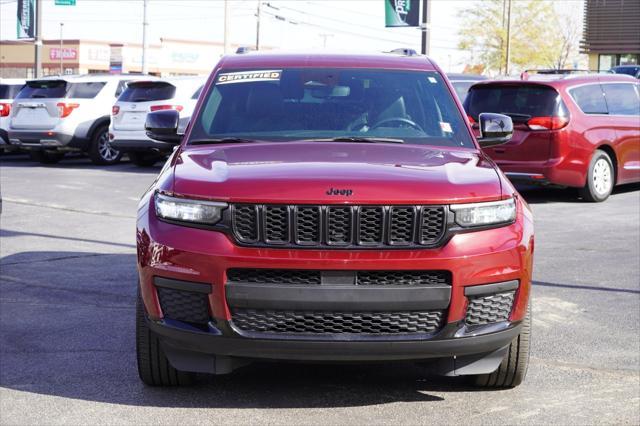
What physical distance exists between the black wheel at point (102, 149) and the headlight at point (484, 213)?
55.8 ft

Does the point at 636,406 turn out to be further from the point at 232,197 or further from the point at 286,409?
the point at 232,197

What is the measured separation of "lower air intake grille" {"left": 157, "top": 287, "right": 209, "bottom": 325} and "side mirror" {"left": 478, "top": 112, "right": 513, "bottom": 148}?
2.37 meters

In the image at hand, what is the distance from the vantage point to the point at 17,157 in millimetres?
24391

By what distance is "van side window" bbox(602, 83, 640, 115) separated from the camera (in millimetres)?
14719

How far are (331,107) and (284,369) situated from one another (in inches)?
59.2

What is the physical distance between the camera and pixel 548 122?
1364 centimetres

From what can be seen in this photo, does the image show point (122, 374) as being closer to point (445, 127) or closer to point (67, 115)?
point (445, 127)

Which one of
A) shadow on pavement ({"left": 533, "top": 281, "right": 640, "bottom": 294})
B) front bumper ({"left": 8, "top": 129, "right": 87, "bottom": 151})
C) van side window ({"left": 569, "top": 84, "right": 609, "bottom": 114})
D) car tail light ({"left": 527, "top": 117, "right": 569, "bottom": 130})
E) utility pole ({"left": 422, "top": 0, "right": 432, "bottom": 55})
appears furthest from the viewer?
utility pole ({"left": 422, "top": 0, "right": 432, "bottom": 55})

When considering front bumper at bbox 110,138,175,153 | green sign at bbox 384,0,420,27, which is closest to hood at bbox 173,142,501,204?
front bumper at bbox 110,138,175,153

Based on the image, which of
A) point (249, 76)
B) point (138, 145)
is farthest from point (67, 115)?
point (249, 76)

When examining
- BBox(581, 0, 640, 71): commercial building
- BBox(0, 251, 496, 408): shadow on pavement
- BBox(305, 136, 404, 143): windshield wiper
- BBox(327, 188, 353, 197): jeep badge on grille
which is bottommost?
BBox(0, 251, 496, 408): shadow on pavement

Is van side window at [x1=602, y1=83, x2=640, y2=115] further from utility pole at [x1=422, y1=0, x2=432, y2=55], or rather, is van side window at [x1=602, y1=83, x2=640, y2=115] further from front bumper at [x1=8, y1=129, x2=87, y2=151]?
front bumper at [x1=8, y1=129, x2=87, y2=151]

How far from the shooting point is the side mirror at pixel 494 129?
249 inches

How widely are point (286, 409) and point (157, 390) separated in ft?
2.34
